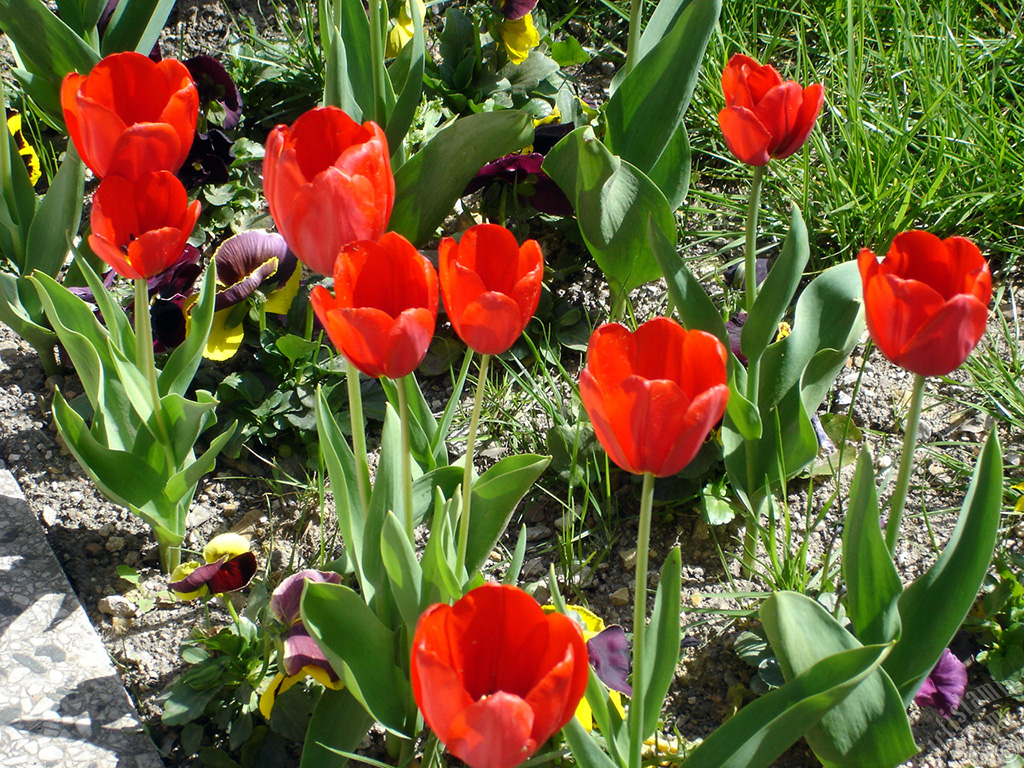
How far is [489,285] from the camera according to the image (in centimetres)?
101

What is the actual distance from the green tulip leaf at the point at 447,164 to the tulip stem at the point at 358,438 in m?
0.64

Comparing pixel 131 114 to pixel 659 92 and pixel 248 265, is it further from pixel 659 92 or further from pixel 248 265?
pixel 659 92

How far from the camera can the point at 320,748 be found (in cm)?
121

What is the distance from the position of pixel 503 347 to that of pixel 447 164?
851 millimetres

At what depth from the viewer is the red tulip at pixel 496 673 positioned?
0.72 m

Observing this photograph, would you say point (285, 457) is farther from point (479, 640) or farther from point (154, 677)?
point (479, 640)


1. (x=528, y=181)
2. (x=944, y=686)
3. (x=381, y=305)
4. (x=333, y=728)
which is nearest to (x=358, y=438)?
(x=381, y=305)

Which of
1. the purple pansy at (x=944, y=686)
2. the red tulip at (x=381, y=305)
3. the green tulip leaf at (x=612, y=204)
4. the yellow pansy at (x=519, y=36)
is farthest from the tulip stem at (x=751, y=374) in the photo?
the yellow pansy at (x=519, y=36)

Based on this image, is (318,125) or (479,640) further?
(318,125)

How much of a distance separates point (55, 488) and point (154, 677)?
1.46 ft

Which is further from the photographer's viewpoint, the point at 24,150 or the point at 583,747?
the point at 24,150

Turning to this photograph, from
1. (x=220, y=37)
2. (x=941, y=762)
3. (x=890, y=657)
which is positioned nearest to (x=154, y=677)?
(x=890, y=657)

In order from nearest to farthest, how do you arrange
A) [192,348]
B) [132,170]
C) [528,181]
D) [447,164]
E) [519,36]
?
1. [132,170]
2. [192,348]
3. [447,164]
4. [528,181]
5. [519,36]

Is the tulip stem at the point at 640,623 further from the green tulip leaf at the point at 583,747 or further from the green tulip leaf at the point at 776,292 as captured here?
the green tulip leaf at the point at 776,292
